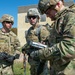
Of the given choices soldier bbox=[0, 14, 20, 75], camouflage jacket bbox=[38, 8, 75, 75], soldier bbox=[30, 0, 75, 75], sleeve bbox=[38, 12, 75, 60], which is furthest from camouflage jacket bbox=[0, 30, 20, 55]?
sleeve bbox=[38, 12, 75, 60]

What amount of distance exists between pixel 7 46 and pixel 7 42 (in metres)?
0.11

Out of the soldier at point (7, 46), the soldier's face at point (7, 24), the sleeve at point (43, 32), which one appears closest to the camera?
the sleeve at point (43, 32)

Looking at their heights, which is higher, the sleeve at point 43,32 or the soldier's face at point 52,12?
the soldier's face at point 52,12

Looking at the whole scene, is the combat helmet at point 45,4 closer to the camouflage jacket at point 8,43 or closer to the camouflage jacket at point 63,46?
the camouflage jacket at point 63,46

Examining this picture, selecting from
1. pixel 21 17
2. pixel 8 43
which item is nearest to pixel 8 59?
pixel 8 43

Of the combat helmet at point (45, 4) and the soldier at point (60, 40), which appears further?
the combat helmet at point (45, 4)

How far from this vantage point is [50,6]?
394 cm

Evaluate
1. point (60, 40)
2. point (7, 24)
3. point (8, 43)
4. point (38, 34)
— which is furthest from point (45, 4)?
point (8, 43)

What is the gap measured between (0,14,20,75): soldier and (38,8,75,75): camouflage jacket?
3886 mm

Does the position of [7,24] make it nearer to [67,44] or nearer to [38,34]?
[38,34]

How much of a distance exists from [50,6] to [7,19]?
420 centimetres

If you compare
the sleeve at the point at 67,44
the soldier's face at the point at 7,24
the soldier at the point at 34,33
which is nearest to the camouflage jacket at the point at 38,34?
the soldier at the point at 34,33

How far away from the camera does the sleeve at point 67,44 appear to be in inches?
142

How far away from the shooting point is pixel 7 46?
797 centimetres
